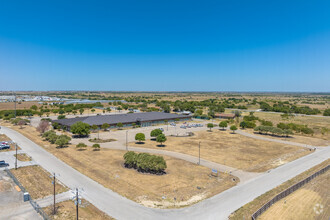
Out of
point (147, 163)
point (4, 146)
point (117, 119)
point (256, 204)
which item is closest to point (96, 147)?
point (147, 163)

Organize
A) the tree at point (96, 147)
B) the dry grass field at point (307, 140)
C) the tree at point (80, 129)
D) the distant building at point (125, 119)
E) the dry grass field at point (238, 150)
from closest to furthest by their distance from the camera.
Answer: the dry grass field at point (238, 150) < the tree at point (96, 147) < the dry grass field at point (307, 140) < the tree at point (80, 129) < the distant building at point (125, 119)

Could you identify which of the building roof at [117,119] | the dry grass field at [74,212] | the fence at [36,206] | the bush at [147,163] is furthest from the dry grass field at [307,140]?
the fence at [36,206]

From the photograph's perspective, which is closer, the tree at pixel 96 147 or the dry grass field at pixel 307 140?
the tree at pixel 96 147

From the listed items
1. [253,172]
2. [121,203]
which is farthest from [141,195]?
[253,172]

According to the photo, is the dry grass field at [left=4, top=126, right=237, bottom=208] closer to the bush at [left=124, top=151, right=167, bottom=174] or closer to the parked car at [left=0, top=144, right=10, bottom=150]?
the bush at [left=124, top=151, right=167, bottom=174]

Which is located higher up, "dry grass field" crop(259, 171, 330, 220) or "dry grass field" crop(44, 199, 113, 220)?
"dry grass field" crop(44, 199, 113, 220)

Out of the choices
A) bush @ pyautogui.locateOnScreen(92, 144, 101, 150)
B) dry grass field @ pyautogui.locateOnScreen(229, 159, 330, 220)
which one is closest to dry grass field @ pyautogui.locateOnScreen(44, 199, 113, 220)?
dry grass field @ pyautogui.locateOnScreen(229, 159, 330, 220)

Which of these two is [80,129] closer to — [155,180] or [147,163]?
[147,163]

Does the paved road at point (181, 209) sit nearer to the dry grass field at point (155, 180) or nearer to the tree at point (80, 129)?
the dry grass field at point (155, 180)
